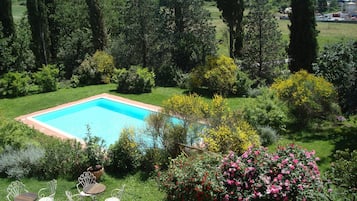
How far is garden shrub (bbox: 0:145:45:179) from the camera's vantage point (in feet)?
32.9

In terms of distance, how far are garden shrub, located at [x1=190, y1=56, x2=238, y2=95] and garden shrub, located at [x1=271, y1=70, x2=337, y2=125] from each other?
15.4ft

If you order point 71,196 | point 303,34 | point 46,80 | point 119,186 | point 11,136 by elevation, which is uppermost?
point 303,34

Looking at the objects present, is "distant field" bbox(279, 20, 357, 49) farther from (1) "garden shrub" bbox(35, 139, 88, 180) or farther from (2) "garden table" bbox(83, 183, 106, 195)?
(2) "garden table" bbox(83, 183, 106, 195)

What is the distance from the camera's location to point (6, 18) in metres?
22.2

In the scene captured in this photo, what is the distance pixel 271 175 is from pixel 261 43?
1395cm

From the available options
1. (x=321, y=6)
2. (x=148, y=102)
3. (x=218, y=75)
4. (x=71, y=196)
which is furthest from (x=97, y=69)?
(x=321, y=6)

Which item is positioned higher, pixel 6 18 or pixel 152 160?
pixel 6 18

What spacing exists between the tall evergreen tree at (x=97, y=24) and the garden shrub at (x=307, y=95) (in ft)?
46.5

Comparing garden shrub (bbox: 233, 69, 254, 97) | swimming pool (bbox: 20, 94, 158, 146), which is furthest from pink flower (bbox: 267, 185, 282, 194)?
garden shrub (bbox: 233, 69, 254, 97)

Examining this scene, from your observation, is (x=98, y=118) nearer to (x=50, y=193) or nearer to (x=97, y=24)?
(x=50, y=193)

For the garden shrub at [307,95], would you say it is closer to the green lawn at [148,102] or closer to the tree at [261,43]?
the green lawn at [148,102]

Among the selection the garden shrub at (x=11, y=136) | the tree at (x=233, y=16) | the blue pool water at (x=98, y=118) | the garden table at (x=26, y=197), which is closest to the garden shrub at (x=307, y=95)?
the blue pool water at (x=98, y=118)

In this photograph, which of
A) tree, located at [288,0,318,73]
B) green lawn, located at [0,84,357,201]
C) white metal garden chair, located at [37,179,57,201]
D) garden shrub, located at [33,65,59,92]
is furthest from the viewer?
garden shrub, located at [33,65,59,92]

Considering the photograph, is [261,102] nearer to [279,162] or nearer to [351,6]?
[279,162]
